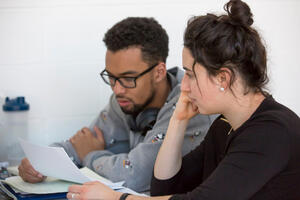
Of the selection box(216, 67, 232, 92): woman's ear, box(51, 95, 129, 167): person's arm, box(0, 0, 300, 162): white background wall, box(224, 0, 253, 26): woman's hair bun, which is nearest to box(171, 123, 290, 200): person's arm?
box(216, 67, 232, 92): woman's ear

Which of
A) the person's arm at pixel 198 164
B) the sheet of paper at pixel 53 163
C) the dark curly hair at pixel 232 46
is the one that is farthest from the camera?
the person's arm at pixel 198 164

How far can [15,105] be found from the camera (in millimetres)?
2391

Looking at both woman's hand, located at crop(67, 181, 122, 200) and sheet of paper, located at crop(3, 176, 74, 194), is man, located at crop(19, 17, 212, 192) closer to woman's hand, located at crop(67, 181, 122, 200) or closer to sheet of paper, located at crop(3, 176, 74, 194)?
sheet of paper, located at crop(3, 176, 74, 194)

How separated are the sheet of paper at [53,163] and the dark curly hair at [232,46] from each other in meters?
0.49

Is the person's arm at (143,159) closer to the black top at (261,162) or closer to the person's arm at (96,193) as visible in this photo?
the person's arm at (96,193)

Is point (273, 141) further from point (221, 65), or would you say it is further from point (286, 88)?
point (286, 88)

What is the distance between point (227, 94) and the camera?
1256 mm

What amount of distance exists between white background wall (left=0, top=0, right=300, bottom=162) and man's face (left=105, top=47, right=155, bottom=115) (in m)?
0.57

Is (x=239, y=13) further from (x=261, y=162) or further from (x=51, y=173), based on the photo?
(x=51, y=173)

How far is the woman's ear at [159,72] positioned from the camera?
1944 millimetres

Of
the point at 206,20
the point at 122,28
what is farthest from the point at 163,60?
the point at 206,20

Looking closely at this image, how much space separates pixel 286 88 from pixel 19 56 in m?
1.46

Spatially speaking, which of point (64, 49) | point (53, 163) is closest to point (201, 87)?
point (53, 163)

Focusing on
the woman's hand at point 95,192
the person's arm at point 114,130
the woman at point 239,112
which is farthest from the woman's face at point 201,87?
the person's arm at point 114,130
